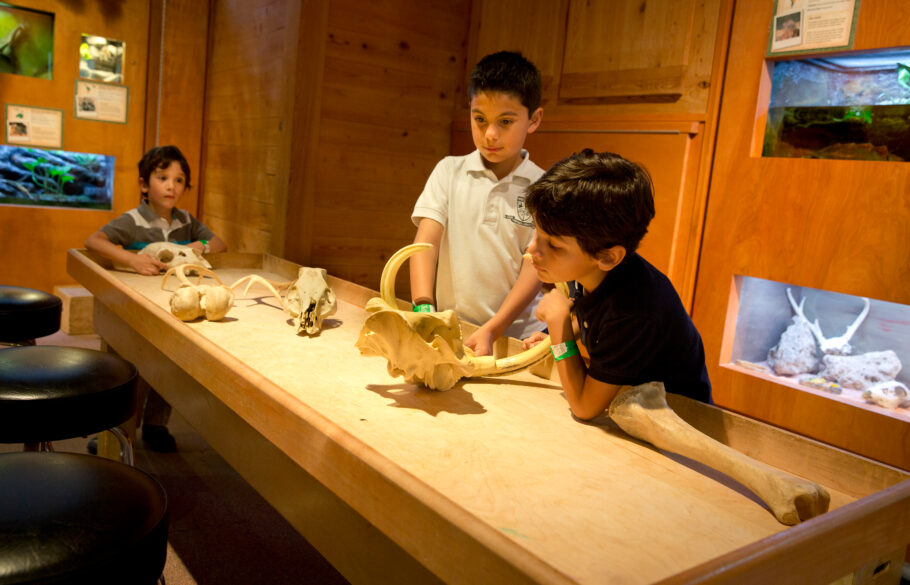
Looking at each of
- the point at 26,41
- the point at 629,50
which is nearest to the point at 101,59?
the point at 26,41

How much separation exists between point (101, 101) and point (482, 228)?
344 centimetres

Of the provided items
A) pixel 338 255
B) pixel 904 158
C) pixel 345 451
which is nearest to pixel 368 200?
pixel 338 255

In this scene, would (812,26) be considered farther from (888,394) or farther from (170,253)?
(170,253)

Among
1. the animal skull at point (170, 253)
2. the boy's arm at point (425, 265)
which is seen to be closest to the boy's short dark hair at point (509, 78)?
the boy's arm at point (425, 265)

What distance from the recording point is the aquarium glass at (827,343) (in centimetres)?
225

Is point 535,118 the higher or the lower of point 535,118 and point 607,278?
the higher

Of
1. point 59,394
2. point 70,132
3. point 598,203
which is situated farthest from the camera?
point 70,132

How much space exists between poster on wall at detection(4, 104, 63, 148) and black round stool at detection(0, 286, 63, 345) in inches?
98.1

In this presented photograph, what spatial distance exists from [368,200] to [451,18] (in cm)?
107

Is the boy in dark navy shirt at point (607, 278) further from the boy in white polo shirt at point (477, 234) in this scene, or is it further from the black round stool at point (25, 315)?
the black round stool at point (25, 315)

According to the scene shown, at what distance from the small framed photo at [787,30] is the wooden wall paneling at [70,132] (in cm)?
380

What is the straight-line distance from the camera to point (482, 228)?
212 centimetres

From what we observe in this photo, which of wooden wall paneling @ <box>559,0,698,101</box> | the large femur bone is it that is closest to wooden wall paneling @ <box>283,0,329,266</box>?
wooden wall paneling @ <box>559,0,698,101</box>

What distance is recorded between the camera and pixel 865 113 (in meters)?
2.29
